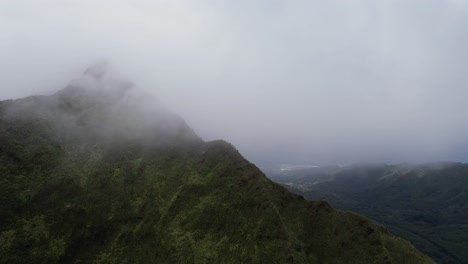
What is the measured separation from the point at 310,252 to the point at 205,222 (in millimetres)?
46878

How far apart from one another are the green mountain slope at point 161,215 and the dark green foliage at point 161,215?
44cm

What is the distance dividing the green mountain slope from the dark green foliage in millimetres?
440

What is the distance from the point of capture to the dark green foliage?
150 m

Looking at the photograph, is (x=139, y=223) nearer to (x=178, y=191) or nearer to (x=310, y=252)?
(x=178, y=191)

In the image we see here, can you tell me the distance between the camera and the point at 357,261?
150 metres

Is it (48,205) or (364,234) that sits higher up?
(48,205)

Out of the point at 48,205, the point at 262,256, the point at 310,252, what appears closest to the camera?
the point at 262,256

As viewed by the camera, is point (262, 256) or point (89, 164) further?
point (89, 164)

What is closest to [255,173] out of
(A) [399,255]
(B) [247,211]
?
(B) [247,211]

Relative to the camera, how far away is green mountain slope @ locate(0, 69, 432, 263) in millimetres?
150500

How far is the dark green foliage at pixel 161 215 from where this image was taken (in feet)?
494

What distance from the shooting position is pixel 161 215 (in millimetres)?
169250

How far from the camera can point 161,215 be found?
16925cm

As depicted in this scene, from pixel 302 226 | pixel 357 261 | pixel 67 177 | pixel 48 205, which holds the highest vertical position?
pixel 67 177
